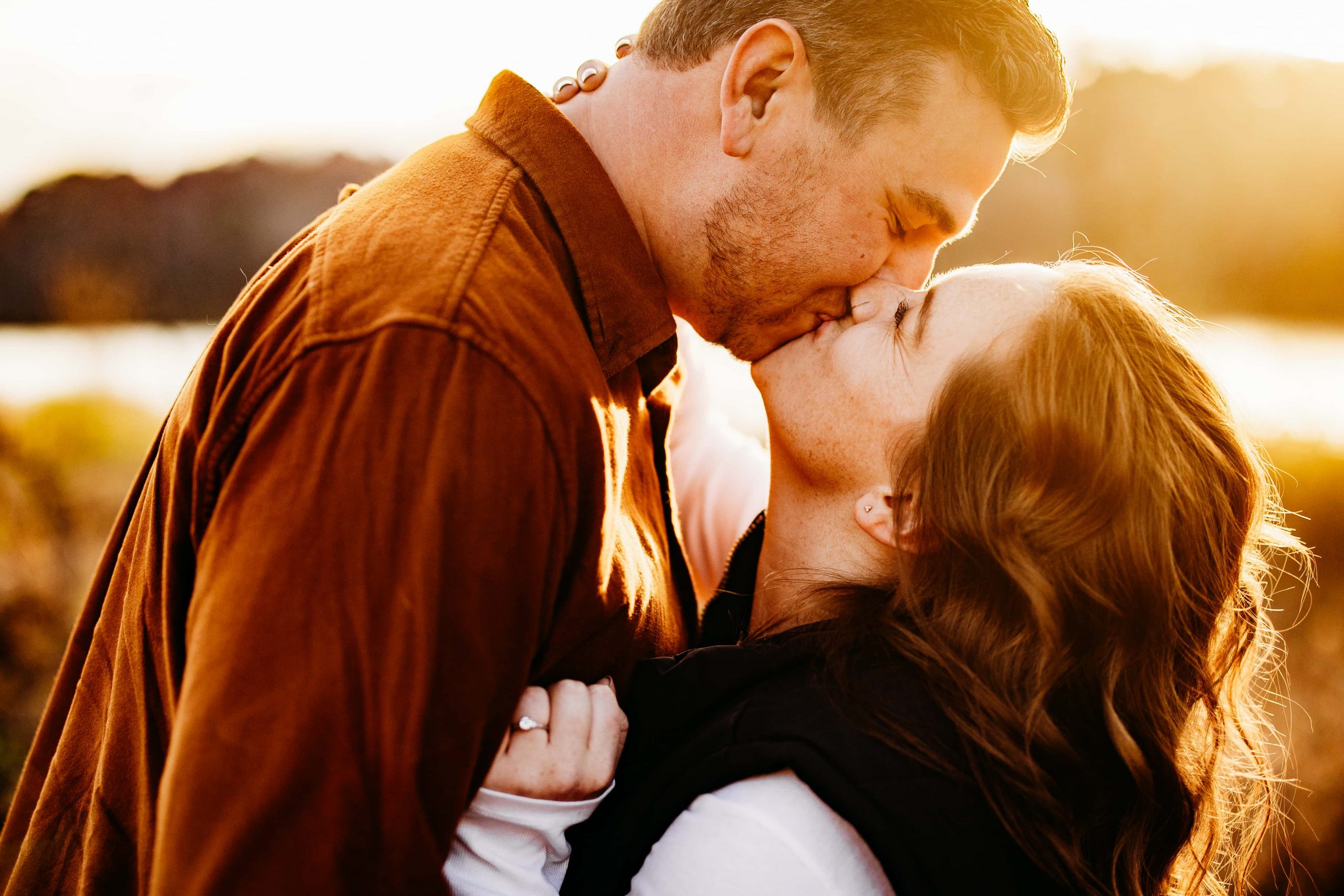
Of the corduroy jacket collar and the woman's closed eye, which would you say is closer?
the corduroy jacket collar

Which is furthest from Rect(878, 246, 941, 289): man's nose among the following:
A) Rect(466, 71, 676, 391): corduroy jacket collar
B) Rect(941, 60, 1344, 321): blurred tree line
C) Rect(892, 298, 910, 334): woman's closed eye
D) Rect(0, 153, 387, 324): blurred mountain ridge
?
Rect(941, 60, 1344, 321): blurred tree line

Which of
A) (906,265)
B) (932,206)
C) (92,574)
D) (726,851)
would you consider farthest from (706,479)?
(92,574)

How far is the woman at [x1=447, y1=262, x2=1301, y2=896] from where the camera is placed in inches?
52.4

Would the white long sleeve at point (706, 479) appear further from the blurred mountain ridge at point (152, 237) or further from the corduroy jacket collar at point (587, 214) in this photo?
the blurred mountain ridge at point (152, 237)

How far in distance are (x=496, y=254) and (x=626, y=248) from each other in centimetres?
42

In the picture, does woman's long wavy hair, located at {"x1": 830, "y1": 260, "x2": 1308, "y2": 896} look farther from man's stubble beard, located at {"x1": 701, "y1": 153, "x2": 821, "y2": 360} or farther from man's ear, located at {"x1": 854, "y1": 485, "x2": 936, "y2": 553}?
man's stubble beard, located at {"x1": 701, "y1": 153, "x2": 821, "y2": 360}

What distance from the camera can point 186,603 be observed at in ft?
3.98

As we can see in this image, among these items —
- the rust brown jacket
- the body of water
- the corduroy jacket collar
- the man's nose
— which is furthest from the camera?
the body of water

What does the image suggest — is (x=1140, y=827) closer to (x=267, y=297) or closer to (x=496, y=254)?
(x=496, y=254)

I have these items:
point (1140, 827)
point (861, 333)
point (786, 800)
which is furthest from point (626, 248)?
point (1140, 827)

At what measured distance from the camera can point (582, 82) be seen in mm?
1866

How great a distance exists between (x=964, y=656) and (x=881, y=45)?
4.08ft

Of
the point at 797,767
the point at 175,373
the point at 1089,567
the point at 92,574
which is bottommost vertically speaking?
the point at 92,574

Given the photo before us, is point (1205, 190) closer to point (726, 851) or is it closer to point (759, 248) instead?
point (759, 248)
